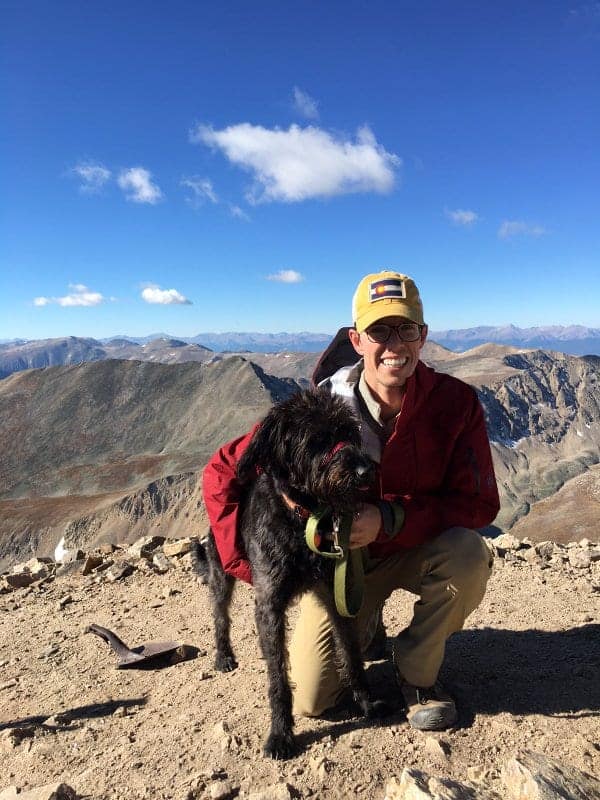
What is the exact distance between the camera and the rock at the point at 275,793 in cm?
315

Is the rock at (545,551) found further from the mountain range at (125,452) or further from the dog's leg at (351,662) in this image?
the mountain range at (125,452)

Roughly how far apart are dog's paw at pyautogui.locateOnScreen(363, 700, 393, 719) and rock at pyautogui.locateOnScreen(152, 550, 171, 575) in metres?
5.06

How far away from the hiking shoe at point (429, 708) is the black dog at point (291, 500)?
27 centimetres

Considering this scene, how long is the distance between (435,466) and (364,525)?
817 millimetres

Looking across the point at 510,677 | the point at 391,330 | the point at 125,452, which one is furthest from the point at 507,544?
the point at 125,452

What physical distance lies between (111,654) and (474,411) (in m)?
4.68

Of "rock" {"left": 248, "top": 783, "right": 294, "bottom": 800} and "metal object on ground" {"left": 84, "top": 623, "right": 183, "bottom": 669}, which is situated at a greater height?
"rock" {"left": 248, "top": 783, "right": 294, "bottom": 800}

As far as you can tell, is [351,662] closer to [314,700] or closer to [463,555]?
[314,700]

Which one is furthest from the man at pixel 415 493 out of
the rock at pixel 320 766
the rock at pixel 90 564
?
the rock at pixel 90 564

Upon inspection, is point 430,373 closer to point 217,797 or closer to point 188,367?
point 217,797

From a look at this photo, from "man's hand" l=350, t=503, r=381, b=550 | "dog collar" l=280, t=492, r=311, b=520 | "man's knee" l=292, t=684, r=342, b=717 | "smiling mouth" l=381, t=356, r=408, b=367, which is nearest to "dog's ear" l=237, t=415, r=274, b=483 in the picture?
"dog collar" l=280, t=492, r=311, b=520

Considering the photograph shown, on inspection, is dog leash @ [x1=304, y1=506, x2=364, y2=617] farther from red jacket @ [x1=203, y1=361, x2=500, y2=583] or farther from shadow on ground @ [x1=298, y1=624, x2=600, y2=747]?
shadow on ground @ [x1=298, y1=624, x2=600, y2=747]

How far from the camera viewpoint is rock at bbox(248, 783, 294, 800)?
124 inches

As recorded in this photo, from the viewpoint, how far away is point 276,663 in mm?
3885
